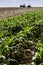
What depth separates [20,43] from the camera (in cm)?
643

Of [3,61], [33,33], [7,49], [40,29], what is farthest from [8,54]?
[40,29]

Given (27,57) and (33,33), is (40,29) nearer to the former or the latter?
(33,33)

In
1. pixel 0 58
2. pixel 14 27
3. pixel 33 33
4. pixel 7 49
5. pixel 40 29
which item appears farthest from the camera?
pixel 14 27

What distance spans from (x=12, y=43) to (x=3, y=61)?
1.06 meters

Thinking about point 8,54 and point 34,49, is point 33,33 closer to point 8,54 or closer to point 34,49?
point 34,49

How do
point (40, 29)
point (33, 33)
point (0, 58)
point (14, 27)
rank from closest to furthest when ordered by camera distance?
point (0, 58)
point (33, 33)
point (40, 29)
point (14, 27)

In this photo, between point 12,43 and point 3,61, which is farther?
point 12,43

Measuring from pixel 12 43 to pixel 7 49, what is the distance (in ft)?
2.00

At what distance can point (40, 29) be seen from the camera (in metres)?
9.07

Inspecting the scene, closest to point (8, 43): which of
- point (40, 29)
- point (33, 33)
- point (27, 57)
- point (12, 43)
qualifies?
point (12, 43)

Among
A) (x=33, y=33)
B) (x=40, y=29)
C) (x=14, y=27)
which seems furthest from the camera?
(x=14, y=27)

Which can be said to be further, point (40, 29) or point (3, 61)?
point (40, 29)

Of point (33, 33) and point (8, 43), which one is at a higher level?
point (8, 43)

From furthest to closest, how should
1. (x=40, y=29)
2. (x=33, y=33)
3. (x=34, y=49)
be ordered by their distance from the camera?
(x=40, y=29) < (x=33, y=33) < (x=34, y=49)
